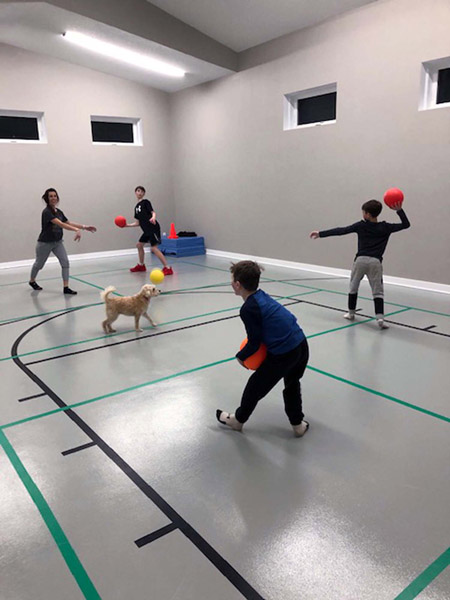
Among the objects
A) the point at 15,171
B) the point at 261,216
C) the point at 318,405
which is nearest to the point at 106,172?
the point at 15,171

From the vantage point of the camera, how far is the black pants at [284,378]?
258 centimetres

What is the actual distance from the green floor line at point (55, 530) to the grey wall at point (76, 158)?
800cm

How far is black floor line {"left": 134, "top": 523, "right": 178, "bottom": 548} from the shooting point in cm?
194

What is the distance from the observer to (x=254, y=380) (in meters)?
2.66

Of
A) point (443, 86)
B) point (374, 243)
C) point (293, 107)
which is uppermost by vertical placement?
point (293, 107)

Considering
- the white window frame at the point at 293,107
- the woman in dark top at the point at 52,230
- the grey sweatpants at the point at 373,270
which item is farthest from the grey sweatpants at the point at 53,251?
the white window frame at the point at 293,107

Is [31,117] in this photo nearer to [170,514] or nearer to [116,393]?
[116,393]

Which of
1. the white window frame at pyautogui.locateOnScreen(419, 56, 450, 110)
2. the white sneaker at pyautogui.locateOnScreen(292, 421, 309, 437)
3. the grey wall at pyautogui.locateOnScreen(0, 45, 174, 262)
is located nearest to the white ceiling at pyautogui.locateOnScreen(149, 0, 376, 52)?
the white window frame at pyautogui.locateOnScreen(419, 56, 450, 110)

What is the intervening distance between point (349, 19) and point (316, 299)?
4.54 metres

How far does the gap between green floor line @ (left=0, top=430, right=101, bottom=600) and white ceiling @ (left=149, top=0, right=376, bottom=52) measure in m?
7.52

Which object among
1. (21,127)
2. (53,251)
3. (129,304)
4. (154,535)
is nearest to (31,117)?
Result: (21,127)

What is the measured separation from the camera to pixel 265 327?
2.53m

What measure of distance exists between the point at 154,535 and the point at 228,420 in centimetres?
98

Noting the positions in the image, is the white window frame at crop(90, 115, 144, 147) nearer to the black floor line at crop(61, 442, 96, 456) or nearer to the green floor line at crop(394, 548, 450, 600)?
the black floor line at crop(61, 442, 96, 456)
